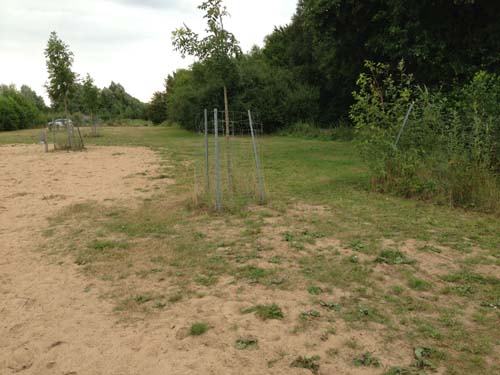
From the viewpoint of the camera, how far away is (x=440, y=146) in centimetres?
720

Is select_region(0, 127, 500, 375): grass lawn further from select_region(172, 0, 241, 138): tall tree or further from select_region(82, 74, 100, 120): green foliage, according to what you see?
select_region(82, 74, 100, 120): green foliage

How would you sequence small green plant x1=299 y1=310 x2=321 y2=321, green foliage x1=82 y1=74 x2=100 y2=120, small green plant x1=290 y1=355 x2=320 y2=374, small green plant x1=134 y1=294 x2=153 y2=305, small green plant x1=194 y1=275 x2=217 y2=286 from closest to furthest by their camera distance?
small green plant x1=290 y1=355 x2=320 y2=374 < small green plant x1=299 y1=310 x2=321 y2=321 < small green plant x1=134 y1=294 x2=153 y2=305 < small green plant x1=194 y1=275 x2=217 y2=286 < green foliage x1=82 y1=74 x2=100 y2=120

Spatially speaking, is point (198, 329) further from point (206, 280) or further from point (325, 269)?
point (325, 269)

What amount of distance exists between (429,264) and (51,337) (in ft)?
11.6

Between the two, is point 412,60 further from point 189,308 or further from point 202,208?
point 189,308

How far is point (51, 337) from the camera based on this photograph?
9.75 feet

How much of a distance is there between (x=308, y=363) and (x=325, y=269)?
1553 millimetres

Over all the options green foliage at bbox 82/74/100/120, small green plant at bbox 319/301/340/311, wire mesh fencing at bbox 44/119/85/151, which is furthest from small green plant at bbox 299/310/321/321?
green foliage at bbox 82/74/100/120

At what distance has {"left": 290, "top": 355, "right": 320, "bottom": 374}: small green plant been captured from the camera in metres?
2.53

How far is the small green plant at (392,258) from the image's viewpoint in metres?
4.22

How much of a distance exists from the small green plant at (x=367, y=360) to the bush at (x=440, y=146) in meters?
4.72

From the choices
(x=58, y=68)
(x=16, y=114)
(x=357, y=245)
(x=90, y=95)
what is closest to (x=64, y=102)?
(x=58, y=68)

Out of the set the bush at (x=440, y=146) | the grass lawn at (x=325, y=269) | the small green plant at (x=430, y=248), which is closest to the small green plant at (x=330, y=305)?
the grass lawn at (x=325, y=269)

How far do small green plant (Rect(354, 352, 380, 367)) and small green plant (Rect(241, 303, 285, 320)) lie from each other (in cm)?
70
